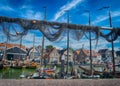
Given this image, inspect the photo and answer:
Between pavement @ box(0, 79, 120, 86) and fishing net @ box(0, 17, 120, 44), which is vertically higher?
fishing net @ box(0, 17, 120, 44)

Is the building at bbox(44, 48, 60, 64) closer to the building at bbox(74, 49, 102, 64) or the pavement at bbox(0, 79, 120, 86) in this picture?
the building at bbox(74, 49, 102, 64)

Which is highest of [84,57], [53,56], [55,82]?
[53,56]

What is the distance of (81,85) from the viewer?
29.1 feet

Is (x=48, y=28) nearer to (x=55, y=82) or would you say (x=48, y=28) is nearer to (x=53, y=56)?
(x=55, y=82)

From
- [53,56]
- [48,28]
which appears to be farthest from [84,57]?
[48,28]

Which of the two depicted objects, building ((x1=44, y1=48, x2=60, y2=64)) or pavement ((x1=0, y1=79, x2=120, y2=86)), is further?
building ((x1=44, y1=48, x2=60, y2=64))

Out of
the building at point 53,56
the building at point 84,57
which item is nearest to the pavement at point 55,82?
the building at point 53,56

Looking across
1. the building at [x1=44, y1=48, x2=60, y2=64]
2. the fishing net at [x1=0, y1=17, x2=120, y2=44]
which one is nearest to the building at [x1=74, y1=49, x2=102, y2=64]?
the building at [x1=44, y1=48, x2=60, y2=64]

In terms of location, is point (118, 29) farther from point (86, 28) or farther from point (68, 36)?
point (68, 36)

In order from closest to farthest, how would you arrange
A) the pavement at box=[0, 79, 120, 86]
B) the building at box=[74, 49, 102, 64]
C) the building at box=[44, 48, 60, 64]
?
the pavement at box=[0, 79, 120, 86] → the building at box=[44, 48, 60, 64] → the building at box=[74, 49, 102, 64]

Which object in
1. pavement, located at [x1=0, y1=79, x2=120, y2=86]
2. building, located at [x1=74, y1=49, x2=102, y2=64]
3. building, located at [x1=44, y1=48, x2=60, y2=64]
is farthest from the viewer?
building, located at [x1=74, y1=49, x2=102, y2=64]

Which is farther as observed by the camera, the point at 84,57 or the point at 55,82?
the point at 84,57

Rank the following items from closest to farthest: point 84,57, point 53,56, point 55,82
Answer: point 55,82
point 53,56
point 84,57

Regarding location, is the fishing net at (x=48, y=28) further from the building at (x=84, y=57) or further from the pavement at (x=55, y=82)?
the building at (x=84, y=57)
